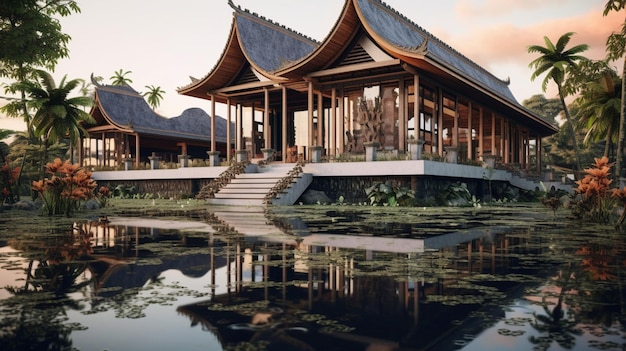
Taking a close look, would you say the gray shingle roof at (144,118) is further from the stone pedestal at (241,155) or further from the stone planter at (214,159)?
the stone pedestal at (241,155)

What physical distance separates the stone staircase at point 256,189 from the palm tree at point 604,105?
1947 centimetres

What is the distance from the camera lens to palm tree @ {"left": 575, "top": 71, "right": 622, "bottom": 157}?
2762cm

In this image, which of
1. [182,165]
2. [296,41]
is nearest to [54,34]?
[182,165]

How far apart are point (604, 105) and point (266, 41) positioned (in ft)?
63.2

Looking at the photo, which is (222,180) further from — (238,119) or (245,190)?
(238,119)

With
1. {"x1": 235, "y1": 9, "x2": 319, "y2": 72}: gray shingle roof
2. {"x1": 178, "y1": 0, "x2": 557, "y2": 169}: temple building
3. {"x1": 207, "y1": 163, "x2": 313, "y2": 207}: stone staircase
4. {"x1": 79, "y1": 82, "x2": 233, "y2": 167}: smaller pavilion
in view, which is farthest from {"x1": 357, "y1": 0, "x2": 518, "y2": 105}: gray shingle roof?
{"x1": 79, "y1": 82, "x2": 233, "y2": 167}: smaller pavilion

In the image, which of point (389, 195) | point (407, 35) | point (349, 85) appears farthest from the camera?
point (407, 35)

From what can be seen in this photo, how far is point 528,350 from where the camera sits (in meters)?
2.34

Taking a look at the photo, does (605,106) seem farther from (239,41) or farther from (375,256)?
(375,256)

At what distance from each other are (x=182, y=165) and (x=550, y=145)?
39.2 meters

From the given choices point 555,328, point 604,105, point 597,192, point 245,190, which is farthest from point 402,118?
point 555,328

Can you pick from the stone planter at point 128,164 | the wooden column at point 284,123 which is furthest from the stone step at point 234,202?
the stone planter at point 128,164

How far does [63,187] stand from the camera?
1172 centimetres

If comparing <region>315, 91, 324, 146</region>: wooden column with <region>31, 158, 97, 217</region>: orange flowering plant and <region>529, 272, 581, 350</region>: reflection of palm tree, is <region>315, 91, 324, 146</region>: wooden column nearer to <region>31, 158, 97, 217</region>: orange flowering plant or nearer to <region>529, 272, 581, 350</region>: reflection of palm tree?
<region>31, 158, 97, 217</region>: orange flowering plant
